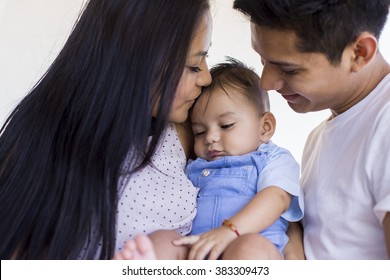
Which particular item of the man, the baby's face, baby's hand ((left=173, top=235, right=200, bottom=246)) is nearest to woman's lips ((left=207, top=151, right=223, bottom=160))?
the baby's face

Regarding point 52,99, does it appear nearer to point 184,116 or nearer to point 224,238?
point 184,116

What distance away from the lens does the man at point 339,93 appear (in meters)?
1.13

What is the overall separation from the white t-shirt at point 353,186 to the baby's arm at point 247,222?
0.09m

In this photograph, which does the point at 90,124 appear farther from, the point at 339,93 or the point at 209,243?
the point at 339,93

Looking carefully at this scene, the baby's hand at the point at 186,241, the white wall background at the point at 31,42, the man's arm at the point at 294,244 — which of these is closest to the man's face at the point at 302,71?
the man's arm at the point at 294,244

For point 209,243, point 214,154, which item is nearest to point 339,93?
point 214,154

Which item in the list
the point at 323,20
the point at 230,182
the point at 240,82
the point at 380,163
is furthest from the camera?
the point at 240,82

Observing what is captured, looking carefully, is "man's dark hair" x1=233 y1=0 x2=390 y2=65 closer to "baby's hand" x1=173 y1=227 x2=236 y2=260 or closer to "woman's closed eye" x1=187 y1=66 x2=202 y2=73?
"woman's closed eye" x1=187 y1=66 x2=202 y2=73

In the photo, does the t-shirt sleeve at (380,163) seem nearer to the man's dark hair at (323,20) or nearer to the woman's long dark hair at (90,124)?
the man's dark hair at (323,20)

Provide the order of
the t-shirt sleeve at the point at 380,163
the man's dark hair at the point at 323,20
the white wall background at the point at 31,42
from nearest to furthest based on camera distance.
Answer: the t-shirt sleeve at the point at 380,163 < the man's dark hair at the point at 323,20 < the white wall background at the point at 31,42

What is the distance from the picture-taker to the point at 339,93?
4.15ft

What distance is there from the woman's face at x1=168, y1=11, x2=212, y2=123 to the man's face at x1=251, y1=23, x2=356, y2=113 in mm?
121

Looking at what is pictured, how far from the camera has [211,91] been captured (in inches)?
55.5

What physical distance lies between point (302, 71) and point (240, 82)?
23 cm
